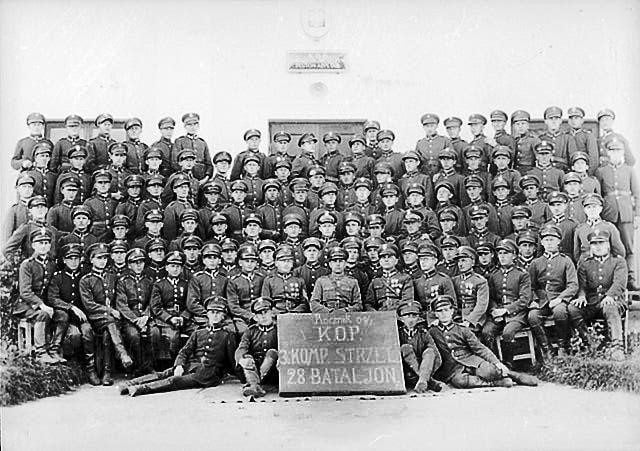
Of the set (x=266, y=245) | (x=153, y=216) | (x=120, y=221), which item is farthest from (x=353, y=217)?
(x=120, y=221)

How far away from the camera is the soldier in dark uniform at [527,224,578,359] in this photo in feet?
24.3

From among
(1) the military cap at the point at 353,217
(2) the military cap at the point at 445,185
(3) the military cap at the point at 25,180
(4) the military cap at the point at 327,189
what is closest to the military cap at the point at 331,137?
(4) the military cap at the point at 327,189

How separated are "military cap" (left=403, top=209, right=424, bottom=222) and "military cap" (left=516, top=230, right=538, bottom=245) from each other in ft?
2.71

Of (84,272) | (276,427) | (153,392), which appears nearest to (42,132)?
(84,272)

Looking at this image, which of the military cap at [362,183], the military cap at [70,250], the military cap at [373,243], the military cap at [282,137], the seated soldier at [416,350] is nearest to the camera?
the seated soldier at [416,350]

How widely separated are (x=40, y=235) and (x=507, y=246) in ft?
12.5

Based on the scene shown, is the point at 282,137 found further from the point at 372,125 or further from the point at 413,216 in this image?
the point at 413,216

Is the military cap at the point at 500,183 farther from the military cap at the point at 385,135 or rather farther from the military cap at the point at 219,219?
the military cap at the point at 219,219

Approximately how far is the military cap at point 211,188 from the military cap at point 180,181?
143mm

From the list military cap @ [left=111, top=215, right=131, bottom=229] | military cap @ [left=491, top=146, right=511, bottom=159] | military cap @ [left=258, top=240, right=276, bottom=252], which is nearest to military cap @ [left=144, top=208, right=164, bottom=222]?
military cap @ [left=111, top=215, right=131, bottom=229]

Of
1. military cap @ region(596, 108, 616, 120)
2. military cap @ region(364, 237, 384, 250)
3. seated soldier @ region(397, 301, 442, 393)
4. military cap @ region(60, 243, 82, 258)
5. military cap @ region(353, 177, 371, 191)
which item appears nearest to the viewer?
seated soldier @ region(397, 301, 442, 393)

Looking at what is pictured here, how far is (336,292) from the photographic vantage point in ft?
24.2

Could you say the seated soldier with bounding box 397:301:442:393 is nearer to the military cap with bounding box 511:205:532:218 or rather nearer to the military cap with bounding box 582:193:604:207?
the military cap with bounding box 511:205:532:218

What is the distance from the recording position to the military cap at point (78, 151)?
7.80 metres
